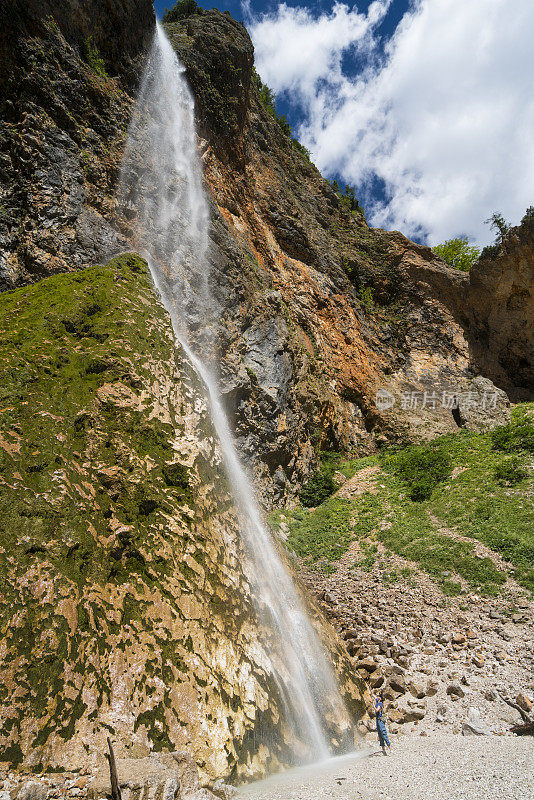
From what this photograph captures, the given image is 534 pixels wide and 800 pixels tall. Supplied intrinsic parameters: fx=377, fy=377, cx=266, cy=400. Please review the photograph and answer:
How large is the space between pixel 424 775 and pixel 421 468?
44.9 feet

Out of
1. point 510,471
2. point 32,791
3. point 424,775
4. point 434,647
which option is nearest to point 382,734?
point 424,775

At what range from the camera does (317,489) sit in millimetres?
17406

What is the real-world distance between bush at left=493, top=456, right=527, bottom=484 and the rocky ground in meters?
3.98

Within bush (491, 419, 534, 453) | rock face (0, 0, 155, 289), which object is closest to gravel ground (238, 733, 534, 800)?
rock face (0, 0, 155, 289)

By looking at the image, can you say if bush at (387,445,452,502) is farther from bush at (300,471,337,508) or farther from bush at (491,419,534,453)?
bush at (300,471,337,508)

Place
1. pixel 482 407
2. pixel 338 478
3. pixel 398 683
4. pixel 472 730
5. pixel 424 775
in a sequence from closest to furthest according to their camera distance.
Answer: pixel 424 775, pixel 472 730, pixel 398 683, pixel 338 478, pixel 482 407

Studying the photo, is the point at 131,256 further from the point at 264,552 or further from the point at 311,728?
the point at 311,728

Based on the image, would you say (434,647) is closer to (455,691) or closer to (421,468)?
(455,691)

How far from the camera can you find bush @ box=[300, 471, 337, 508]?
1705cm

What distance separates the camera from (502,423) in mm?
20438

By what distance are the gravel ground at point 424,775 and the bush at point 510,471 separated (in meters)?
10.0

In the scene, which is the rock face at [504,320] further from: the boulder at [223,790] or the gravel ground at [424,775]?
the boulder at [223,790]

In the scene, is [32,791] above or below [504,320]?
below

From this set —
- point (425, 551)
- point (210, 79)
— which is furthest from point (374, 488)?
point (210, 79)
